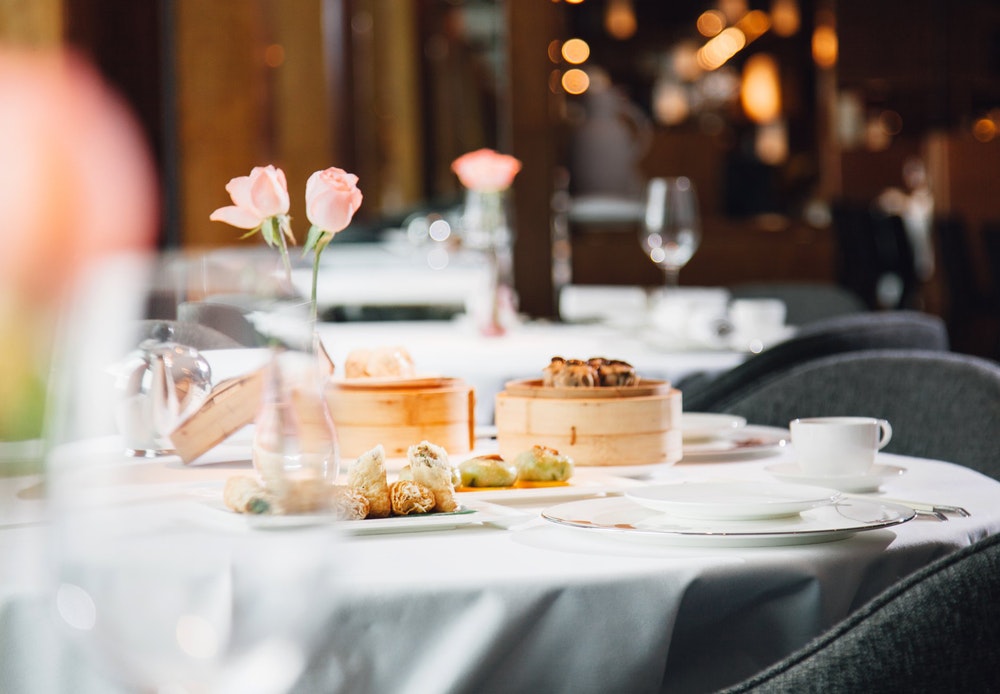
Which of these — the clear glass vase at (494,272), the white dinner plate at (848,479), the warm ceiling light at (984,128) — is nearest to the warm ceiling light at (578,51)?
the warm ceiling light at (984,128)

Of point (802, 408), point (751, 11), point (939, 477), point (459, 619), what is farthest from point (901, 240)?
point (459, 619)

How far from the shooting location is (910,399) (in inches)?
65.8

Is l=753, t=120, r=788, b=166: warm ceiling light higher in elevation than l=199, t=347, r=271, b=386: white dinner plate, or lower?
higher

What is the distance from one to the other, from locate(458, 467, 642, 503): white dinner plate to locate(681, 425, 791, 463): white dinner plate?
189 millimetres

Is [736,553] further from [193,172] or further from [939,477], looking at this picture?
[193,172]

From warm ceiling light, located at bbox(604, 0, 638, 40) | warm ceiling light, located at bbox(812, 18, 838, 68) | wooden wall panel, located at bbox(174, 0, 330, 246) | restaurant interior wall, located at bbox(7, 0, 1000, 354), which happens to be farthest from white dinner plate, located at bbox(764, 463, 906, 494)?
warm ceiling light, located at bbox(604, 0, 638, 40)

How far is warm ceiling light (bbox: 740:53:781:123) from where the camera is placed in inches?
424

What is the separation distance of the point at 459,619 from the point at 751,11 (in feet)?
34.5

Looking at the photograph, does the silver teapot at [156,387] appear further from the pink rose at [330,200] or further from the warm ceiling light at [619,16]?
the warm ceiling light at [619,16]

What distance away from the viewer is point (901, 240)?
8.25m

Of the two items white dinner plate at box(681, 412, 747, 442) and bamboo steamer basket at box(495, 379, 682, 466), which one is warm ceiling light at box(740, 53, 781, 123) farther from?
bamboo steamer basket at box(495, 379, 682, 466)

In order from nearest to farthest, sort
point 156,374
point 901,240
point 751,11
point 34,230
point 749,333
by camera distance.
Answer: point 156,374 → point 749,333 → point 34,230 → point 901,240 → point 751,11

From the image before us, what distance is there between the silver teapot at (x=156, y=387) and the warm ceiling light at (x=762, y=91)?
10395mm

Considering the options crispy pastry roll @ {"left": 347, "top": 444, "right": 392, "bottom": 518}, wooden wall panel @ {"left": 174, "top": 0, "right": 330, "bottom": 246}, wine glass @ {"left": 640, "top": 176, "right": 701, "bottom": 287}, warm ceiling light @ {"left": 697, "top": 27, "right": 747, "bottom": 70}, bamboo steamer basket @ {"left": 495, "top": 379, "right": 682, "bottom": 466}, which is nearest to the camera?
crispy pastry roll @ {"left": 347, "top": 444, "right": 392, "bottom": 518}
